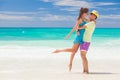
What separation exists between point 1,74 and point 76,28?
1732 millimetres

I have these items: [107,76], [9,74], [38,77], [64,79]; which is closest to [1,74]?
[9,74]

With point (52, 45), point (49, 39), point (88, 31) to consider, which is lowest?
point (49, 39)

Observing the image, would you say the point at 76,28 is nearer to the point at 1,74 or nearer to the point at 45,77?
the point at 45,77

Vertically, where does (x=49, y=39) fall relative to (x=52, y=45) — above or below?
below

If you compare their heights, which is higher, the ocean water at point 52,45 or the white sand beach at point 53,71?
the white sand beach at point 53,71

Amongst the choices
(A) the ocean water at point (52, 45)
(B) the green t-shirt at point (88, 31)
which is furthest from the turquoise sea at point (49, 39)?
(B) the green t-shirt at point (88, 31)

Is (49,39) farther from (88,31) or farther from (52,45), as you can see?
(88,31)

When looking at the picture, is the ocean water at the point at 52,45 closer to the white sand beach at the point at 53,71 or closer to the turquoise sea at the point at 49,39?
the turquoise sea at the point at 49,39

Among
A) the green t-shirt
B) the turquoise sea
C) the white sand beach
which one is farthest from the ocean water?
the green t-shirt

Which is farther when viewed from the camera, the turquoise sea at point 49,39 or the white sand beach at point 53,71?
the turquoise sea at point 49,39

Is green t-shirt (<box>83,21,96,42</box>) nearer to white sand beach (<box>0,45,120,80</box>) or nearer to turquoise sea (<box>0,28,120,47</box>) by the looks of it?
white sand beach (<box>0,45,120,80</box>)

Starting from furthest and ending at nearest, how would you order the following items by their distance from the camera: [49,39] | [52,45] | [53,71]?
[49,39] → [52,45] → [53,71]

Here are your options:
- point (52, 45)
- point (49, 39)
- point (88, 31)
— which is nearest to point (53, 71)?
point (88, 31)

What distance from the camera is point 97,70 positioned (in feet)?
27.9
